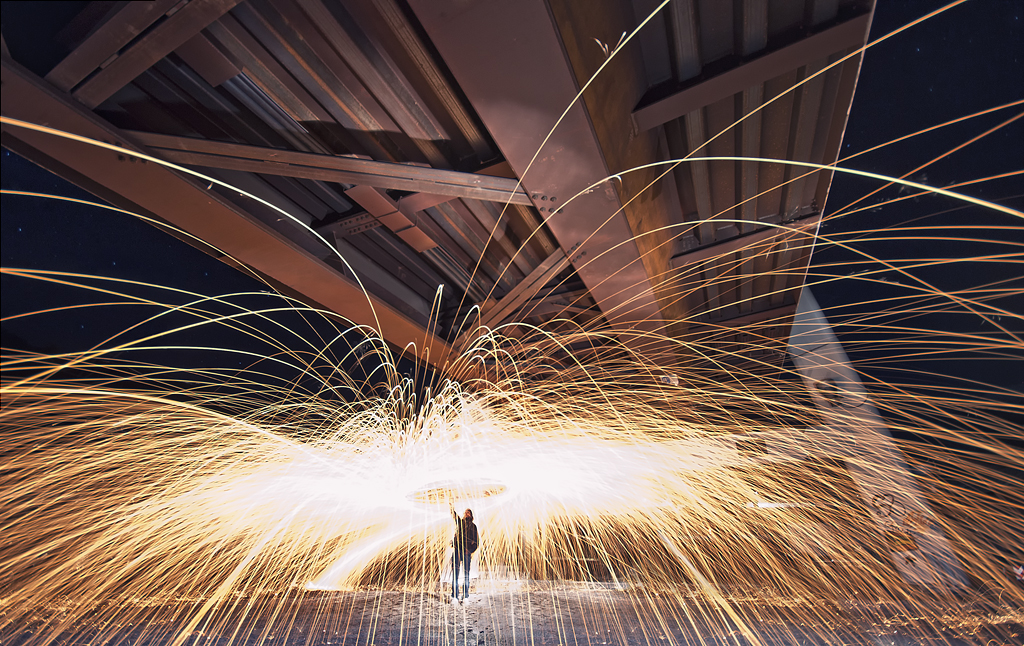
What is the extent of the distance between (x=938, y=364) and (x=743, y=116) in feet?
14.5

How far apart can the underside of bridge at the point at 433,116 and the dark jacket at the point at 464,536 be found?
200cm

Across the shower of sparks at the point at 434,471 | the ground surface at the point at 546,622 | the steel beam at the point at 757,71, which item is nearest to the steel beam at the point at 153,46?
the shower of sparks at the point at 434,471

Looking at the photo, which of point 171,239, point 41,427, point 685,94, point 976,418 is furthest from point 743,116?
point 41,427

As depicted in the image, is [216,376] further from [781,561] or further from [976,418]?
[781,561]

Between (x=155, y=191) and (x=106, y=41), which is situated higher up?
(x=106, y=41)

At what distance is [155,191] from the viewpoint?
7.71 ft

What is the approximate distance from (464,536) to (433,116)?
324cm

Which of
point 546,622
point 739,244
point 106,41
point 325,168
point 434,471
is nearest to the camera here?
point 106,41

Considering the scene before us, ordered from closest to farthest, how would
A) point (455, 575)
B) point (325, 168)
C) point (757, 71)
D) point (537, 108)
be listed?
1. point (537, 108)
2. point (757, 71)
3. point (325, 168)
4. point (455, 575)

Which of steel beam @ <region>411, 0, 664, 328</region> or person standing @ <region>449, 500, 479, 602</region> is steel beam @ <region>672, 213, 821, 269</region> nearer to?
steel beam @ <region>411, 0, 664, 328</region>

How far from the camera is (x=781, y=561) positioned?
7.96m

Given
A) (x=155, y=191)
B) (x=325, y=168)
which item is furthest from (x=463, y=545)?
(x=155, y=191)

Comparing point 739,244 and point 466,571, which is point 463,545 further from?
point 739,244

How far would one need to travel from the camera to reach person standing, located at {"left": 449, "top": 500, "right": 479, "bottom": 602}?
11.7 feet
